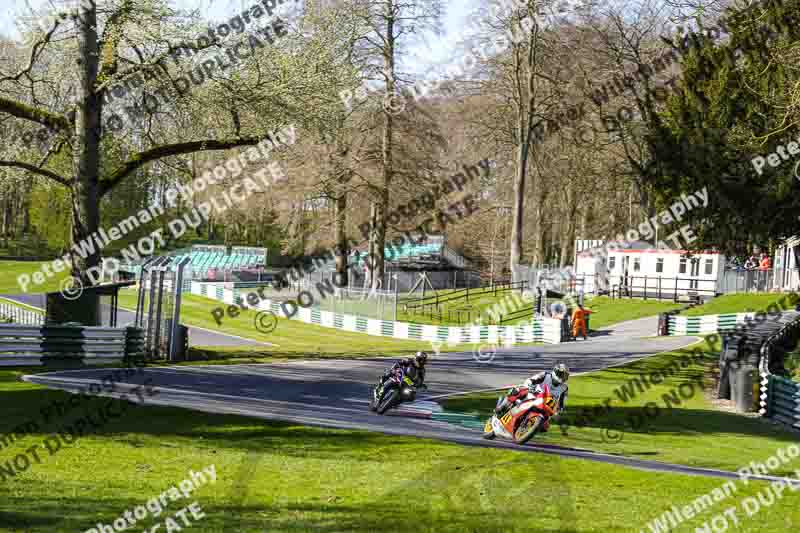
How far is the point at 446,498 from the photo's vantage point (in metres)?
9.44

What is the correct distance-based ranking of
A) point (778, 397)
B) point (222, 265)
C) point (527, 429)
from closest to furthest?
1. point (527, 429)
2. point (778, 397)
3. point (222, 265)

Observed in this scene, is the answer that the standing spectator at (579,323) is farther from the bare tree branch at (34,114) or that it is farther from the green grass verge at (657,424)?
the bare tree branch at (34,114)

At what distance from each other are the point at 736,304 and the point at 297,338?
2153 centimetres

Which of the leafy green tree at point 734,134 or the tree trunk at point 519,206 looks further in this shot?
the tree trunk at point 519,206

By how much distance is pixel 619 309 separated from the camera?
43.9 m

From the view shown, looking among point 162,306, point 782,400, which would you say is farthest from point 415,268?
point 782,400

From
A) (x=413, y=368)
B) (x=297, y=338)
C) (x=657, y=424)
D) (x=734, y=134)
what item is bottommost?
(x=297, y=338)

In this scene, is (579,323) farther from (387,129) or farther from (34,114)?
(34,114)

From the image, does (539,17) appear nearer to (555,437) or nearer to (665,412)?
(665,412)

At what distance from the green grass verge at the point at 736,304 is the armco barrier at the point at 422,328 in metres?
8.30

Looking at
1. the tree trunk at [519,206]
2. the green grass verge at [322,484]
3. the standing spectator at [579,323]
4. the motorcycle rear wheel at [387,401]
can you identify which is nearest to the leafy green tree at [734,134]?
the standing spectator at [579,323]

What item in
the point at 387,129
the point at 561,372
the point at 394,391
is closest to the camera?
the point at 561,372

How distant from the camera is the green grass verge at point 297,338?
29281 millimetres

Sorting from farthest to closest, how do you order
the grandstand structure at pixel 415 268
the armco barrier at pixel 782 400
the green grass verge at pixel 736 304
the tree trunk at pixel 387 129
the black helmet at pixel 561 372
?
the grandstand structure at pixel 415 268, the tree trunk at pixel 387 129, the green grass verge at pixel 736 304, the armco barrier at pixel 782 400, the black helmet at pixel 561 372
